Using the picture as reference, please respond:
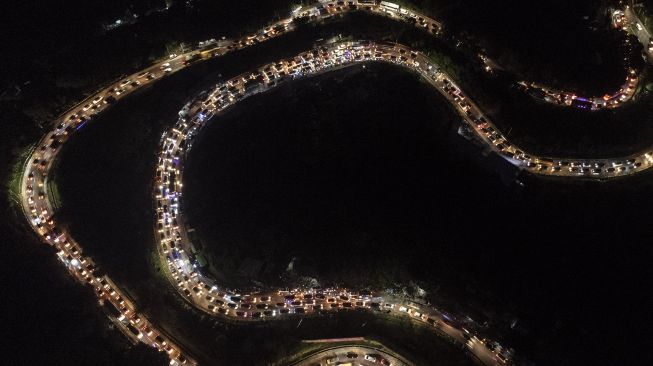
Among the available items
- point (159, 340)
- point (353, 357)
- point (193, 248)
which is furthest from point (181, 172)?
point (353, 357)

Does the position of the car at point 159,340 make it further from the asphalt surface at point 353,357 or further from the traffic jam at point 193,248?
the asphalt surface at point 353,357

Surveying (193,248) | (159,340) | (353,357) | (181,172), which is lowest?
(159,340)

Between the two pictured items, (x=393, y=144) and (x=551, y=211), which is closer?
(x=551, y=211)

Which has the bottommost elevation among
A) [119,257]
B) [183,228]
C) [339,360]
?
[339,360]

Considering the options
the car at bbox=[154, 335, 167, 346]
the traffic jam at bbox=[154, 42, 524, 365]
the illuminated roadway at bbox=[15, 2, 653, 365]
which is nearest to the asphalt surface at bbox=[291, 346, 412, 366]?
the traffic jam at bbox=[154, 42, 524, 365]

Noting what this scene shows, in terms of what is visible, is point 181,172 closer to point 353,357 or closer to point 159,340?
point 159,340

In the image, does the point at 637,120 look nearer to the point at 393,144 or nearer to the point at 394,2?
the point at 393,144

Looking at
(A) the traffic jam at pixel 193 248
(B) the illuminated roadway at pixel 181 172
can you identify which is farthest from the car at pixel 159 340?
(A) the traffic jam at pixel 193 248

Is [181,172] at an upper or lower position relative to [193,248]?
upper

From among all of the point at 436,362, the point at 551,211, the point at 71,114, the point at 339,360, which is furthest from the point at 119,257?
the point at 551,211

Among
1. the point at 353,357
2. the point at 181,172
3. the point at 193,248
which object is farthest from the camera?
the point at 181,172
